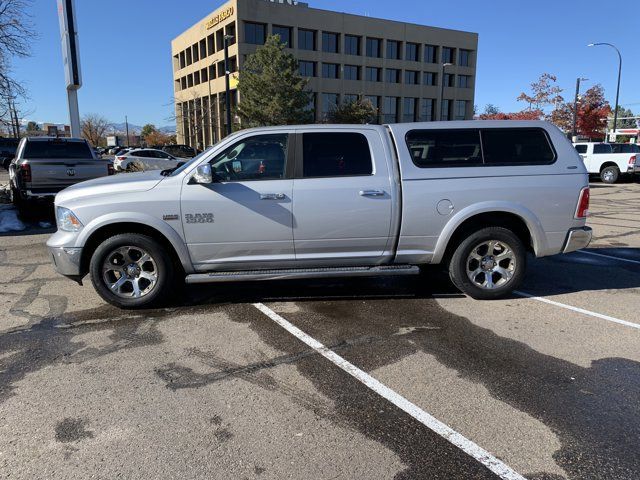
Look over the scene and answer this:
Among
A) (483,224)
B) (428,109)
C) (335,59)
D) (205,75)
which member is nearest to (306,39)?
(335,59)

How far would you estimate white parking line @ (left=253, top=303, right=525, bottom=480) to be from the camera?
2.68 meters

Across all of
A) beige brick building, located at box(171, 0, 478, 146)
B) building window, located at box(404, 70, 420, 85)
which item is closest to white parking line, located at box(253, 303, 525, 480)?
beige brick building, located at box(171, 0, 478, 146)

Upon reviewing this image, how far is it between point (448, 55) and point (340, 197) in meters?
70.9

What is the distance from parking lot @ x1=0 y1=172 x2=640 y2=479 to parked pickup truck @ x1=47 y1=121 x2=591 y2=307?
17.8 inches

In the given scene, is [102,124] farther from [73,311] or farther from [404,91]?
[73,311]

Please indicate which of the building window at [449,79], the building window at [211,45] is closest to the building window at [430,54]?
the building window at [449,79]

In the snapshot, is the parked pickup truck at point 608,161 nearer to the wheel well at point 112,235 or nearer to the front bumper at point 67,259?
the wheel well at point 112,235

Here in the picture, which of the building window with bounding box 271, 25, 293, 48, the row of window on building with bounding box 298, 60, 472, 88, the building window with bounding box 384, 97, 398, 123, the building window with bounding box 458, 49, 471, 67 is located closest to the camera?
the building window with bounding box 271, 25, 293, 48

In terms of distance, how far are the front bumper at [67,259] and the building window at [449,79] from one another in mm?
70548

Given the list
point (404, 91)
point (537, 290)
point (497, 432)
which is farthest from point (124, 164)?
point (404, 91)

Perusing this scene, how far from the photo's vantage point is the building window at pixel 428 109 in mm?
68562

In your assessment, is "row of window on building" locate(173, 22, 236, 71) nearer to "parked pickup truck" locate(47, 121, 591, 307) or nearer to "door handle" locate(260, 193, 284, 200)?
"parked pickup truck" locate(47, 121, 591, 307)

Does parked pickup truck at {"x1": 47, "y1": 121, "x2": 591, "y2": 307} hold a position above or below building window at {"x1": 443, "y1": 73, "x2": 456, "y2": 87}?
below

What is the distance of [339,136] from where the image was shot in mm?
5328
